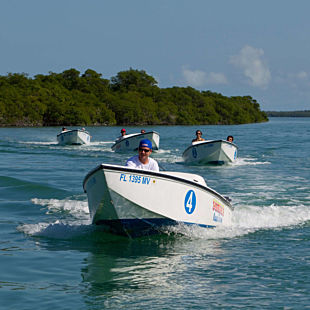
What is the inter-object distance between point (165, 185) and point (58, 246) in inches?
81.5

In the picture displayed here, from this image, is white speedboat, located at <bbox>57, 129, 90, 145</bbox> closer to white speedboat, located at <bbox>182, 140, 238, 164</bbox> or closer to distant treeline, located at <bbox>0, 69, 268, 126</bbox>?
white speedboat, located at <bbox>182, 140, 238, 164</bbox>

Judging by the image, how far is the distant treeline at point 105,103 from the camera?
105312mm

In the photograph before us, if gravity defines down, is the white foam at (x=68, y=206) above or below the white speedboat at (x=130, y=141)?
below

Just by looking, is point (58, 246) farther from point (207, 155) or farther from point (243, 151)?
point (243, 151)

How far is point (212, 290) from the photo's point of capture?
22.3ft

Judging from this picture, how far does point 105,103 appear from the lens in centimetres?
12469

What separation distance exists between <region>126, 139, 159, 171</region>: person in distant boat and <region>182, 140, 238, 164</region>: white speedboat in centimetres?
1417

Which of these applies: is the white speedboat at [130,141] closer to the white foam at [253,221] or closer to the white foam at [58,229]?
the white foam at [253,221]

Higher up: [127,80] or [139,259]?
[127,80]

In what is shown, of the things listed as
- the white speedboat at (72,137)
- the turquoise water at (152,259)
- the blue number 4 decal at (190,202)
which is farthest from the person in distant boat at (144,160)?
the white speedboat at (72,137)

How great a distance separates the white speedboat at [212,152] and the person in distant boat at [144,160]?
14168 millimetres

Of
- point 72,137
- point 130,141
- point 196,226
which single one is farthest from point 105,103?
point 196,226

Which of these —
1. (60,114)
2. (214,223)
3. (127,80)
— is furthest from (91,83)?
(214,223)

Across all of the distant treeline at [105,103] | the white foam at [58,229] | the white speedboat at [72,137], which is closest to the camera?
the white foam at [58,229]
